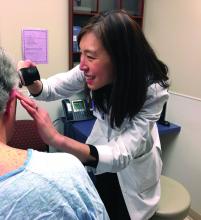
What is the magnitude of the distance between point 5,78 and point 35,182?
0.28 meters

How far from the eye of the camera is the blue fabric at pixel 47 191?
635 millimetres

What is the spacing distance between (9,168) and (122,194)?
2.82 feet

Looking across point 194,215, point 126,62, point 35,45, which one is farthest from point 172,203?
point 35,45

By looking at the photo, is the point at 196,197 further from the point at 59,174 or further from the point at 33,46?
the point at 59,174

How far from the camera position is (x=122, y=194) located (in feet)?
4.62

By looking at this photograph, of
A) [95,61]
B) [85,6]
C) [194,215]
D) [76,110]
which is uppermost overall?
[85,6]

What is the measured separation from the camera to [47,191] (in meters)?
0.67

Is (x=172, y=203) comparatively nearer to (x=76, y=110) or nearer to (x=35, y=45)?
(x=76, y=110)

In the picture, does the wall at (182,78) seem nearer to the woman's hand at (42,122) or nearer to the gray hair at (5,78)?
the woman's hand at (42,122)

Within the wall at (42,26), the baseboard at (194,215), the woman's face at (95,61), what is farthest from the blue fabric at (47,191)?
the baseboard at (194,215)

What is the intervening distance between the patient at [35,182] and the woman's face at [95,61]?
1.36ft

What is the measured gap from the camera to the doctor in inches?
43.2

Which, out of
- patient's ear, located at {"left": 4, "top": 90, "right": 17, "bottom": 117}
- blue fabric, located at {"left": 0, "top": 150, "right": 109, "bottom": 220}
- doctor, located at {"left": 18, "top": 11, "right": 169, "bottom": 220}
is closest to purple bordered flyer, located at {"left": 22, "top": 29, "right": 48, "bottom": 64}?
doctor, located at {"left": 18, "top": 11, "right": 169, "bottom": 220}

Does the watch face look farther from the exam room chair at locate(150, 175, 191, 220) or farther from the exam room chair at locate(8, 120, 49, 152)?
the exam room chair at locate(150, 175, 191, 220)
